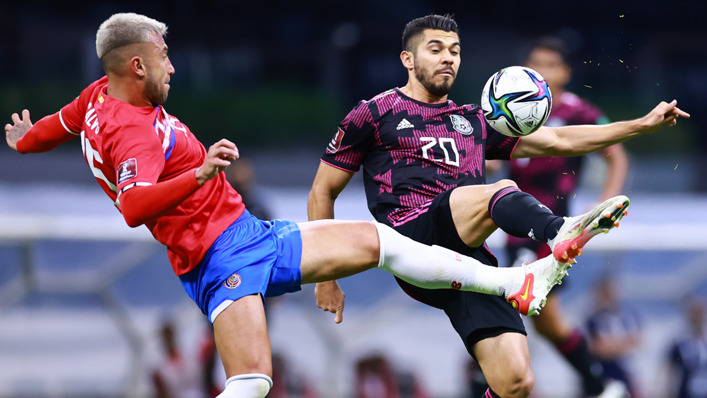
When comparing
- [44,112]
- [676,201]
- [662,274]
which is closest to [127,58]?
[662,274]

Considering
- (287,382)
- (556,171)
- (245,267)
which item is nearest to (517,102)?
(245,267)

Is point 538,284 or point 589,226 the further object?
point 538,284

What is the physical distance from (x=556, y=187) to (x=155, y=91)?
10.4 feet

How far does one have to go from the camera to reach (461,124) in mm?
4098

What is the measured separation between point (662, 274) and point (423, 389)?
3.24 metres

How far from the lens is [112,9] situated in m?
15.5

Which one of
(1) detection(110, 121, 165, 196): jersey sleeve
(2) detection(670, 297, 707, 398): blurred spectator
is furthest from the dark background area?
(1) detection(110, 121, 165, 196): jersey sleeve

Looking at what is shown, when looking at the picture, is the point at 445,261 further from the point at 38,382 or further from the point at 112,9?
the point at 112,9

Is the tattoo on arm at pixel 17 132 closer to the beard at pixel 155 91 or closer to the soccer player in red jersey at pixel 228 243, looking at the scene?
the soccer player in red jersey at pixel 228 243

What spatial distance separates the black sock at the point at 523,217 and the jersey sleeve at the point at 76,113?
2040 millimetres

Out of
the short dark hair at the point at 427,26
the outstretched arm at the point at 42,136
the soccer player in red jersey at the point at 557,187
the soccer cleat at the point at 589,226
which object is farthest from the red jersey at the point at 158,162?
the soccer player in red jersey at the point at 557,187

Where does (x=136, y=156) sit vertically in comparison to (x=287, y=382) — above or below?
above

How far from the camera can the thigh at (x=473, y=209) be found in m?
3.62

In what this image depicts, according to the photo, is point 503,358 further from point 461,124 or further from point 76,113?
point 76,113
